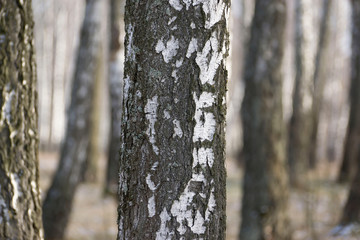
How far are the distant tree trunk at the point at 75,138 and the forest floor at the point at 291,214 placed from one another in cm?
39

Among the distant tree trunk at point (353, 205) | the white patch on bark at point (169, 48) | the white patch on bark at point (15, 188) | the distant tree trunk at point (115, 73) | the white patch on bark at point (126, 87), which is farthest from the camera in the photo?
the distant tree trunk at point (115, 73)

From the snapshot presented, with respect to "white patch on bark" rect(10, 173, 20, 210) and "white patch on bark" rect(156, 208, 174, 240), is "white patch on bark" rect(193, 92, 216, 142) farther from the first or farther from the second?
"white patch on bark" rect(10, 173, 20, 210)

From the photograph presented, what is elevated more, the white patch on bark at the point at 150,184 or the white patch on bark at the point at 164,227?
the white patch on bark at the point at 150,184

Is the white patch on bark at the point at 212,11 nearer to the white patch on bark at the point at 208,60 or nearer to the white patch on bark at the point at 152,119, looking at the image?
the white patch on bark at the point at 208,60

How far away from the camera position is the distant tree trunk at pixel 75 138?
6863mm

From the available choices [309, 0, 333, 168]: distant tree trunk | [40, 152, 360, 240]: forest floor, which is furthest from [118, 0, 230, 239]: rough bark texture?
[309, 0, 333, 168]: distant tree trunk

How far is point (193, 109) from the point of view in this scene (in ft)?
7.03

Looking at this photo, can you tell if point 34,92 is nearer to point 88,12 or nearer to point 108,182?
point 88,12

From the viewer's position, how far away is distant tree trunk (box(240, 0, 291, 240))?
591cm

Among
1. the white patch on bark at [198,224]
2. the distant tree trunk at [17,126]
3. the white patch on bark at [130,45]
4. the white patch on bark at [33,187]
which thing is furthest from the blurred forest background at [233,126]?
the white patch on bark at [33,187]

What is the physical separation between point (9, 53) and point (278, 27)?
384cm

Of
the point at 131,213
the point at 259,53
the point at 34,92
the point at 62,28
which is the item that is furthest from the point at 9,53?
the point at 62,28

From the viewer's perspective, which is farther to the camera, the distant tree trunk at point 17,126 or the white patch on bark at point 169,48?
the distant tree trunk at point 17,126

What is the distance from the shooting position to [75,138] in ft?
24.2
